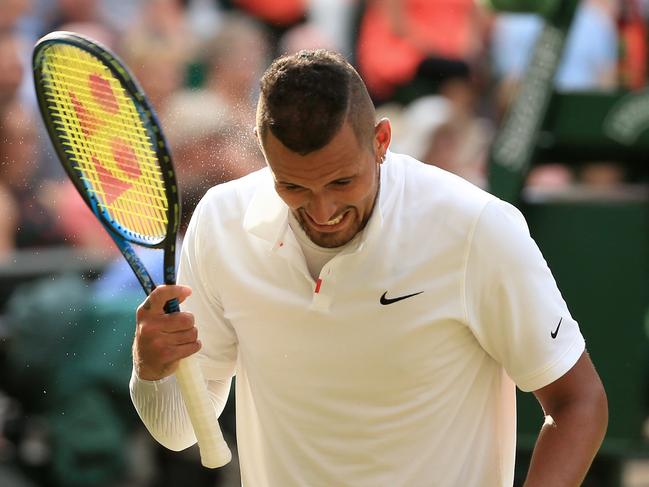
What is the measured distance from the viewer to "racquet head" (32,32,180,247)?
8.84ft

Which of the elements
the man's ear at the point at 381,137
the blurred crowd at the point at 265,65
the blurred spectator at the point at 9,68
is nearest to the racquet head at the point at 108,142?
the man's ear at the point at 381,137

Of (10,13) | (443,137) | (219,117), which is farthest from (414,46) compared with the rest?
(219,117)

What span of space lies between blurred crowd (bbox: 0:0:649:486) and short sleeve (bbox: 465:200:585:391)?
2.01 metres

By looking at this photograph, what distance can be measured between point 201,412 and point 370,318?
38cm

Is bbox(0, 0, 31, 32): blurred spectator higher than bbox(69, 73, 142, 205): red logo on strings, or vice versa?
bbox(69, 73, 142, 205): red logo on strings

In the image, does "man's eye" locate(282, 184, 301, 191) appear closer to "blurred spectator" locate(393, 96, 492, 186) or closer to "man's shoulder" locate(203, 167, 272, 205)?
"man's shoulder" locate(203, 167, 272, 205)

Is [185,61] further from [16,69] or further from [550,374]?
[550,374]

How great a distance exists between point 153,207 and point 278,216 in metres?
0.28

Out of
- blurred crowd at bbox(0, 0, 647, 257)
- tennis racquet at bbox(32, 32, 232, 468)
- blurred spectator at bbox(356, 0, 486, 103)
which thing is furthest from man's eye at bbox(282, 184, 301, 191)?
blurred spectator at bbox(356, 0, 486, 103)

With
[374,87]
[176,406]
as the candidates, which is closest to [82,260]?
[374,87]

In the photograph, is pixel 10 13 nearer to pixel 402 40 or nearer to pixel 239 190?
pixel 402 40

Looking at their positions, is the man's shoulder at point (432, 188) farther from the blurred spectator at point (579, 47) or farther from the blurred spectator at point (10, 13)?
the blurred spectator at point (10, 13)

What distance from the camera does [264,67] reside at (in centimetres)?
583

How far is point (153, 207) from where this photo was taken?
110 inches
